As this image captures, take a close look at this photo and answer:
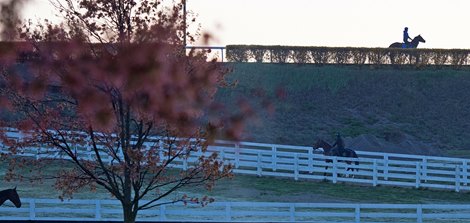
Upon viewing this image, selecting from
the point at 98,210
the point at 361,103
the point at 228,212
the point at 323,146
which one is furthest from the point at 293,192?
the point at 361,103

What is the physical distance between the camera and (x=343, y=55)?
56469 mm

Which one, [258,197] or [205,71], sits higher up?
[205,71]

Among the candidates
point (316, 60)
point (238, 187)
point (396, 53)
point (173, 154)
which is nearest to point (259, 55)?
point (316, 60)

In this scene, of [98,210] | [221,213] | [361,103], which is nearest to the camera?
[98,210]

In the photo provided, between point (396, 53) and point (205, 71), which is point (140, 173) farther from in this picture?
point (396, 53)

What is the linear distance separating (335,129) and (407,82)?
7374 millimetres

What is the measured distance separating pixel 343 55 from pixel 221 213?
31947 mm

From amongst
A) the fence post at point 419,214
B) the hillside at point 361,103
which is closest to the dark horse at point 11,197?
the fence post at point 419,214

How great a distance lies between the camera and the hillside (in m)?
48.4

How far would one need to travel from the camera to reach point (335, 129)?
49156 mm

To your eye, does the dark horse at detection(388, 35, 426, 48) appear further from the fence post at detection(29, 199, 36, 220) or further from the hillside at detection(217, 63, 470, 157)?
the fence post at detection(29, 199, 36, 220)

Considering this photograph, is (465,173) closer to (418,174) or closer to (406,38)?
(418,174)

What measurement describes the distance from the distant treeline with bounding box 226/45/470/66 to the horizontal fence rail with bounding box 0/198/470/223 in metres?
29.6

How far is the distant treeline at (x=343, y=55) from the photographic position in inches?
2221
